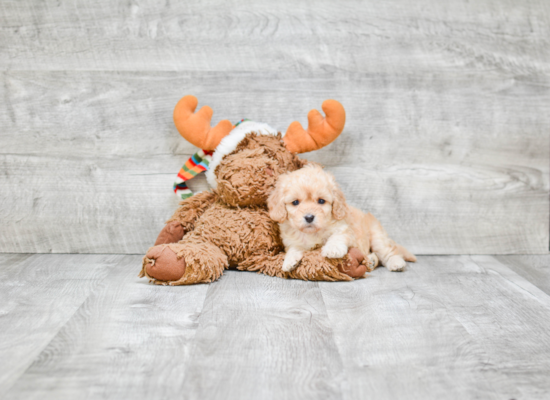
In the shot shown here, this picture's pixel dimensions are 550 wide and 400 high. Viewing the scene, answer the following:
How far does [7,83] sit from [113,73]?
1.23 ft

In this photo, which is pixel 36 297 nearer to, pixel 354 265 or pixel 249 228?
pixel 249 228

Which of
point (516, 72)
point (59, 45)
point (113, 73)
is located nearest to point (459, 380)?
point (516, 72)

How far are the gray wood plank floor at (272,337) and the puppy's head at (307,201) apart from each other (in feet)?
0.63

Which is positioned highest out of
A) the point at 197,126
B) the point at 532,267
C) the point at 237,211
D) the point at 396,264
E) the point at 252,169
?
the point at 197,126

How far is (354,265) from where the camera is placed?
4.73 feet

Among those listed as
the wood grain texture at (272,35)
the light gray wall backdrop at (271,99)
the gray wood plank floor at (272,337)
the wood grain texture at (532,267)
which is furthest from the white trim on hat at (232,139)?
the wood grain texture at (532,267)

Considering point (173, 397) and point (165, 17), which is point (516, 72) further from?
point (173, 397)

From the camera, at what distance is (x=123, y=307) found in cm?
121

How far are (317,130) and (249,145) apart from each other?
0.78 ft

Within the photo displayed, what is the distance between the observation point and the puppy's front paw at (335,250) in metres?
1.40

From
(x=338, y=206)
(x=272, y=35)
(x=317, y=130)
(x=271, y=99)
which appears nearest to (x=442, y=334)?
(x=338, y=206)

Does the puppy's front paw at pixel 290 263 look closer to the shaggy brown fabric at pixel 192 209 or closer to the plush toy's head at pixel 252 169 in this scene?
the plush toy's head at pixel 252 169

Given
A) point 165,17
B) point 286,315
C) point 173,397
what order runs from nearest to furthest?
point 173,397, point 286,315, point 165,17

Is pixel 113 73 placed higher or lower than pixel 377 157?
higher
